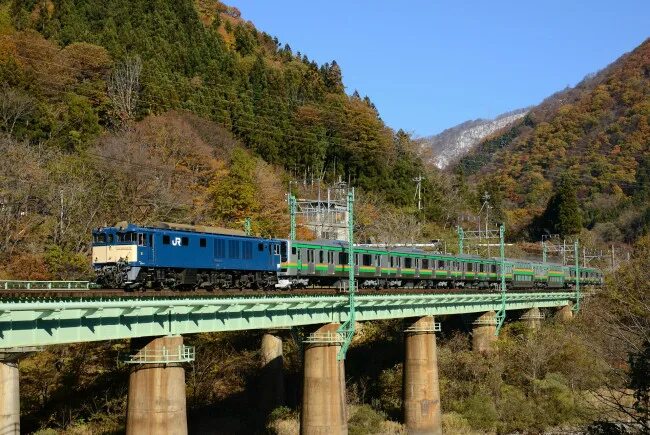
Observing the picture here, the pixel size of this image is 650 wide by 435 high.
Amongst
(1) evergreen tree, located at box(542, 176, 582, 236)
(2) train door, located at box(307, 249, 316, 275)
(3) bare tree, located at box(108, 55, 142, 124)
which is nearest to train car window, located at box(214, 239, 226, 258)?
(2) train door, located at box(307, 249, 316, 275)

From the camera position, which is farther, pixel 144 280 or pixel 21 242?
pixel 21 242

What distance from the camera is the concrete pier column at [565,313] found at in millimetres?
69938

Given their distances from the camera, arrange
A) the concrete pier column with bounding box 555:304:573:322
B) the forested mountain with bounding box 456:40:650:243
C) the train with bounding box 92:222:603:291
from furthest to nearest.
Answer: the forested mountain with bounding box 456:40:650:243 < the concrete pier column with bounding box 555:304:573:322 < the train with bounding box 92:222:603:291

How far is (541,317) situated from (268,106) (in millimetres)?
40937

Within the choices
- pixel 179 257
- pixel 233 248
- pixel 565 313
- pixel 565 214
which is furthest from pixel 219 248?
pixel 565 214

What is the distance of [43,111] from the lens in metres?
63.3

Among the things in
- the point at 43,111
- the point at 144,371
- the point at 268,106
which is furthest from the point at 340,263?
the point at 268,106

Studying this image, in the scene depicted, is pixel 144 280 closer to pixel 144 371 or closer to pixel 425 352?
pixel 144 371

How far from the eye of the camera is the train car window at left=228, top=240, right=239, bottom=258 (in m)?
37.2

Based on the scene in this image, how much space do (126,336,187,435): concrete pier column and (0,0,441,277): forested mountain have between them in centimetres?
2069

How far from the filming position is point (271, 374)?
46.2 m

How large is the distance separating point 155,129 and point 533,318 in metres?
35.1

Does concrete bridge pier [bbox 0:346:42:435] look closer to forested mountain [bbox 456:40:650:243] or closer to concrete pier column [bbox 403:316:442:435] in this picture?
concrete pier column [bbox 403:316:442:435]

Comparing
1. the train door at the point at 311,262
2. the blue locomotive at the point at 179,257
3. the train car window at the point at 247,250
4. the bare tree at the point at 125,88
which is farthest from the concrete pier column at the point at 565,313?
the bare tree at the point at 125,88
